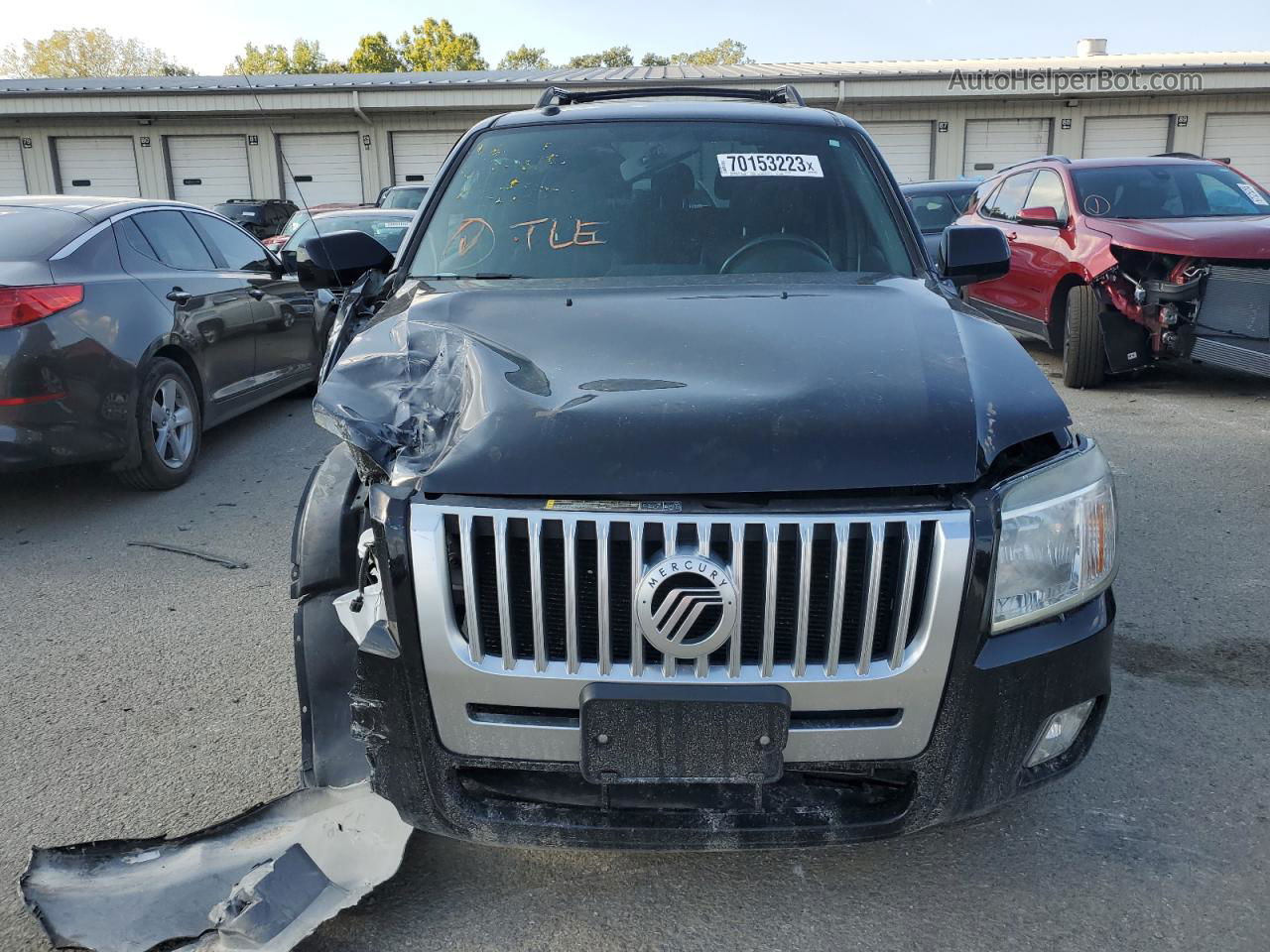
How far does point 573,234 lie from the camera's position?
326 cm

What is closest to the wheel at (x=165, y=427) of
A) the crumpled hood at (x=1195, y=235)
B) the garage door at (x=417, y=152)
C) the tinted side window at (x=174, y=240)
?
the tinted side window at (x=174, y=240)

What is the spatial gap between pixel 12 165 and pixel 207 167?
5.23 m

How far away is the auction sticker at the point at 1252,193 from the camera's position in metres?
8.13

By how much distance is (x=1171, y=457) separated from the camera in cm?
610

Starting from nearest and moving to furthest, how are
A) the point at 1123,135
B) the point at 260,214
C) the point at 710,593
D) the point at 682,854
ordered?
the point at 710,593 < the point at 682,854 < the point at 260,214 < the point at 1123,135

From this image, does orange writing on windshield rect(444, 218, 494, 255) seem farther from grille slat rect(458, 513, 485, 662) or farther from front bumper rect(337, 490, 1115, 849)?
grille slat rect(458, 513, 485, 662)

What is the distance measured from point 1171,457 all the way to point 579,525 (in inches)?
211

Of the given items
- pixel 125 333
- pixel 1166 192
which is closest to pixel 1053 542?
pixel 125 333

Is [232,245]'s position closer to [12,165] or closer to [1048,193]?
[1048,193]

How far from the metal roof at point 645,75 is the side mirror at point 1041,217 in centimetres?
1759

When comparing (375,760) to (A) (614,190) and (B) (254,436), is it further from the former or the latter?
(B) (254,436)

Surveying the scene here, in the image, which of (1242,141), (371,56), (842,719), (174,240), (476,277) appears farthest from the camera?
(371,56)

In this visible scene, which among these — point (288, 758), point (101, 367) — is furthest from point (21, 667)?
point (101, 367)
